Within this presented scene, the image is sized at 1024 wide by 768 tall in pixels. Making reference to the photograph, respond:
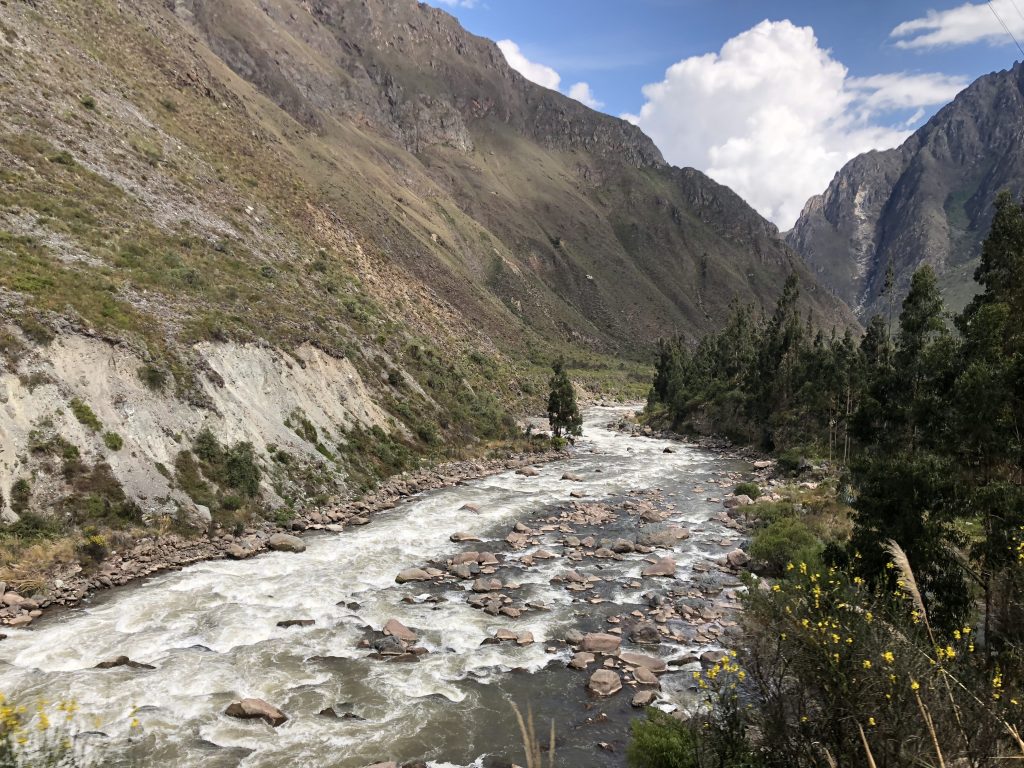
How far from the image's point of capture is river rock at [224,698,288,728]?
554 inches

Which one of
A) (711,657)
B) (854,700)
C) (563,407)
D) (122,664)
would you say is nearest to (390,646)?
(122,664)

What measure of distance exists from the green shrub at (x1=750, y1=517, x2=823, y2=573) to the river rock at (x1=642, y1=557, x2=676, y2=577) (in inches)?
146

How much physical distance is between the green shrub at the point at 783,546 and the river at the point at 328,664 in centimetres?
241

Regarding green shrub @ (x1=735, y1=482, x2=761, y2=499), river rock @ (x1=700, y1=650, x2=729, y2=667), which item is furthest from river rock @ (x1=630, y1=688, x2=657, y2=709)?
green shrub @ (x1=735, y1=482, x2=761, y2=499)

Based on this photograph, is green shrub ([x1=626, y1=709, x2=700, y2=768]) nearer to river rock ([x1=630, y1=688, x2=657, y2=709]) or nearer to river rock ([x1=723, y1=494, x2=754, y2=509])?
river rock ([x1=630, y1=688, x2=657, y2=709])

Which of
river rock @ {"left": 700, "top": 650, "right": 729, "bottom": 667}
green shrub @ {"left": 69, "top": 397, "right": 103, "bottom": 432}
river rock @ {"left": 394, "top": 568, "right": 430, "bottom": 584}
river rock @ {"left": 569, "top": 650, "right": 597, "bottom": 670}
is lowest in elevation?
river rock @ {"left": 394, "top": 568, "right": 430, "bottom": 584}

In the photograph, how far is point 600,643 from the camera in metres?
18.3

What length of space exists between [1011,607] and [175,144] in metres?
69.5

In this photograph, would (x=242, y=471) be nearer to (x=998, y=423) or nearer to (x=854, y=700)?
(x=854, y=700)

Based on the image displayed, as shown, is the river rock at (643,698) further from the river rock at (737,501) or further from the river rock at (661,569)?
the river rock at (737,501)

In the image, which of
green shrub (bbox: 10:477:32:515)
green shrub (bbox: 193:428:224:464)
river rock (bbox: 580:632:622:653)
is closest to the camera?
river rock (bbox: 580:632:622:653)

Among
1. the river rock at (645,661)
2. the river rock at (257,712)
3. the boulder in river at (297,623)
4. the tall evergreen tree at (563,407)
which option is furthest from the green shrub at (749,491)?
the river rock at (257,712)

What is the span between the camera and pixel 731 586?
930 inches

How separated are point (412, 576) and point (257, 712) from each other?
9.91m
